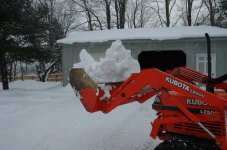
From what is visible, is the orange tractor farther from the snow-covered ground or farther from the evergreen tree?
the evergreen tree

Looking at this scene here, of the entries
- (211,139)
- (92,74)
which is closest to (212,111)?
(211,139)

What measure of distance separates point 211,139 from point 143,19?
37673mm

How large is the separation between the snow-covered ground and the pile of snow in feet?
5.41

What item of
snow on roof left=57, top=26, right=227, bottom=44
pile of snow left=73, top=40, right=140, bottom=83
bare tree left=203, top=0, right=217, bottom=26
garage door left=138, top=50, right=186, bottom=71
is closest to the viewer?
pile of snow left=73, top=40, right=140, bottom=83

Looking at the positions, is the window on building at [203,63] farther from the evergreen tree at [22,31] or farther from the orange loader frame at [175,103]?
the orange loader frame at [175,103]

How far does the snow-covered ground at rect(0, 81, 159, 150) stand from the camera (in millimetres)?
6352

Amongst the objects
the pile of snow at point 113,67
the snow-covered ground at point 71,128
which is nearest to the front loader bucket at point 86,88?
the pile of snow at point 113,67

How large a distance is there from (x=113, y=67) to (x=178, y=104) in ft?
4.14

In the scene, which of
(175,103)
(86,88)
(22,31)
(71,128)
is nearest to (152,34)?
(22,31)

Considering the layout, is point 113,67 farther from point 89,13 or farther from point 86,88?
point 89,13

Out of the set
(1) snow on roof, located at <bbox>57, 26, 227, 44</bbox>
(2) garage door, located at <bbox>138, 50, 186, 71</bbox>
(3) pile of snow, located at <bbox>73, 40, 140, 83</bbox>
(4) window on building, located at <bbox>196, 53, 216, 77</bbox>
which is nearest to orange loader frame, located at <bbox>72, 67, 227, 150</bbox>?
(3) pile of snow, located at <bbox>73, 40, 140, 83</bbox>

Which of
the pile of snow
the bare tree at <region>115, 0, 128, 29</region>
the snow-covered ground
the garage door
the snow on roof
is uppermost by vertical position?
the bare tree at <region>115, 0, 128, 29</region>

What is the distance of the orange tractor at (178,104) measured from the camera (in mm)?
4383

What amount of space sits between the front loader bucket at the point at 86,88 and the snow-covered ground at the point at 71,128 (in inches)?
54.5
